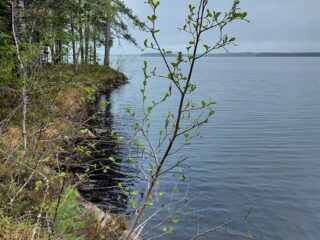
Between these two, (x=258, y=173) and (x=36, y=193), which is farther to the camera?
(x=258, y=173)

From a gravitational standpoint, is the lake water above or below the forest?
below

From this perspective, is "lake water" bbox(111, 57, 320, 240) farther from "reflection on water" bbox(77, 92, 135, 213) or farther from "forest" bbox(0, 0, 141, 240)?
"forest" bbox(0, 0, 141, 240)

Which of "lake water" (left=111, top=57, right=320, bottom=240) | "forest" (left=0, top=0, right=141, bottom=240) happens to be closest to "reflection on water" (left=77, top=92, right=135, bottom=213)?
"forest" (left=0, top=0, right=141, bottom=240)

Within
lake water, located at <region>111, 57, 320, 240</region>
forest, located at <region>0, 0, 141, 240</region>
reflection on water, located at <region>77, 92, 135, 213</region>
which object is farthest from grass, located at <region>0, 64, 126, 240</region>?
lake water, located at <region>111, 57, 320, 240</region>

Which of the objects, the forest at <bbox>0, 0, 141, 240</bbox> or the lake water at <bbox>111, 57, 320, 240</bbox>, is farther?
the lake water at <bbox>111, 57, 320, 240</bbox>

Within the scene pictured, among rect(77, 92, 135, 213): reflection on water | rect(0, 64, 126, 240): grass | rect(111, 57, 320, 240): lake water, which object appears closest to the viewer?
rect(0, 64, 126, 240): grass

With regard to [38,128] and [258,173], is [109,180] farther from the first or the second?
[258,173]

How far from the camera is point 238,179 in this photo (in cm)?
1402

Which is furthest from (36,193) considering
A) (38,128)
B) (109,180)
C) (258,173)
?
(258,173)

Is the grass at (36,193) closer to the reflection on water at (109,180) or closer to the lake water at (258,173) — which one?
the reflection on water at (109,180)

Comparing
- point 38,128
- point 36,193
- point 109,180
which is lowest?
point 109,180

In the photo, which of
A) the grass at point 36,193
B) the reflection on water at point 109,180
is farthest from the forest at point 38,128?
the reflection on water at point 109,180

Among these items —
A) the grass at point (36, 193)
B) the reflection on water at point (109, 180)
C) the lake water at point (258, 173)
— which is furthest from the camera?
the reflection on water at point (109, 180)

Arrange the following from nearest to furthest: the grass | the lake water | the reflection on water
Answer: the grass → the lake water → the reflection on water
